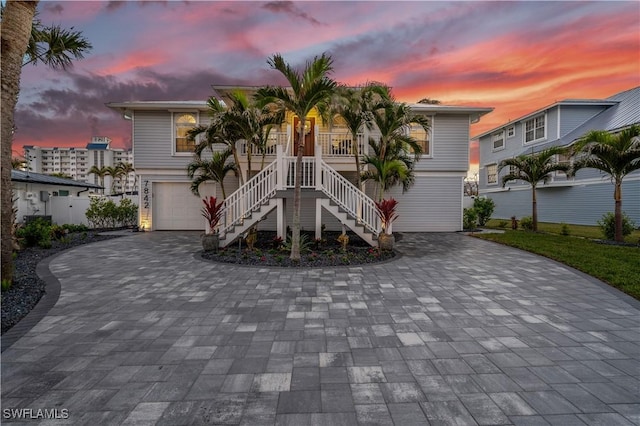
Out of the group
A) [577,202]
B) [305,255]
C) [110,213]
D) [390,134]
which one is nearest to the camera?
[305,255]

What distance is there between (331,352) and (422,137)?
12.5 metres

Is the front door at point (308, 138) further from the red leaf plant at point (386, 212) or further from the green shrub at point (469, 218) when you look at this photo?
the green shrub at point (469, 218)

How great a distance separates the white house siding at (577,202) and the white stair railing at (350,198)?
15.1 m

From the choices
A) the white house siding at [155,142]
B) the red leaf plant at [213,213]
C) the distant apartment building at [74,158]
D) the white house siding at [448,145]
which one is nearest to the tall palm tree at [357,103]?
the red leaf plant at [213,213]

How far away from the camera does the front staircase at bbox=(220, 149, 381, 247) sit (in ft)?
28.0

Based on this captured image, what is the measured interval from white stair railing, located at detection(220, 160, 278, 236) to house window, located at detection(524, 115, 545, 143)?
2050 centimetres

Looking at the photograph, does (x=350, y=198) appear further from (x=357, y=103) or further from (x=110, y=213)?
(x=110, y=213)

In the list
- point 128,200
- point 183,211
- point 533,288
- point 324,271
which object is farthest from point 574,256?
point 128,200

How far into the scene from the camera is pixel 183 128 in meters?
13.1

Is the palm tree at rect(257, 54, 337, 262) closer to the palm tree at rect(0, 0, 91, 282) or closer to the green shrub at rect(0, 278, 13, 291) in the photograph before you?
the palm tree at rect(0, 0, 91, 282)

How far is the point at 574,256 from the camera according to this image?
24.6 feet

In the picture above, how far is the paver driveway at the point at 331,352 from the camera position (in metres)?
2.21

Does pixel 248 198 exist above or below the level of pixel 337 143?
below

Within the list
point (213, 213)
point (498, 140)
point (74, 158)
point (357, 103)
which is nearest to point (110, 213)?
point (213, 213)
